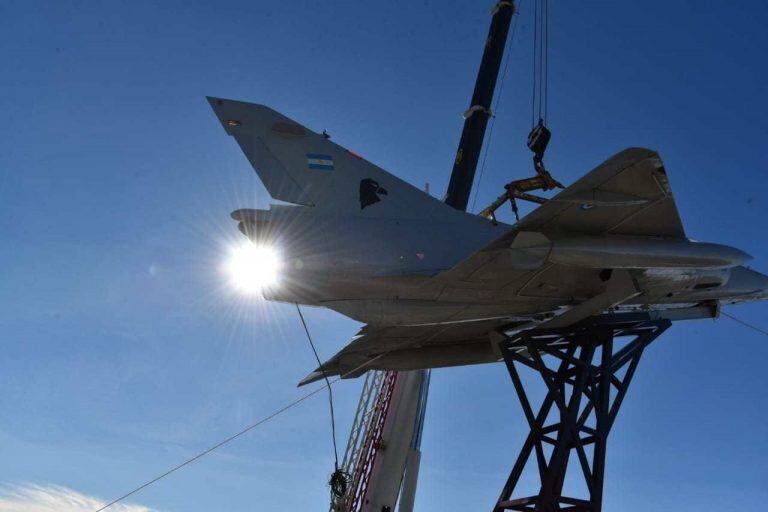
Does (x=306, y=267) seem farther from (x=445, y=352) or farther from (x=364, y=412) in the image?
(x=364, y=412)

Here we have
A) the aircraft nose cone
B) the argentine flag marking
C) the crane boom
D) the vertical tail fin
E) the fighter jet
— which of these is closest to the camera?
the fighter jet

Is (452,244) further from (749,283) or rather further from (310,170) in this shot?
(749,283)

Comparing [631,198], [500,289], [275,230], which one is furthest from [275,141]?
[631,198]

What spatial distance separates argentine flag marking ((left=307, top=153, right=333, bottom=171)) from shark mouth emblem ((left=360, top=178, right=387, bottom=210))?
1.92 feet

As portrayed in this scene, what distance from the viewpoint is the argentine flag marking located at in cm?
925

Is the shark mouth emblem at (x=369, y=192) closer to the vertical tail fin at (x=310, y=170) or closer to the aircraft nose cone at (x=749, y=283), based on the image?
the vertical tail fin at (x=310, y=170)

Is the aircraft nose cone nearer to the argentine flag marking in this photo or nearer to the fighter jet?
the fighter jet

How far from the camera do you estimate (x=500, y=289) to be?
9.19 meters

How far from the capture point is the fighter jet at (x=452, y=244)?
7.81 meters

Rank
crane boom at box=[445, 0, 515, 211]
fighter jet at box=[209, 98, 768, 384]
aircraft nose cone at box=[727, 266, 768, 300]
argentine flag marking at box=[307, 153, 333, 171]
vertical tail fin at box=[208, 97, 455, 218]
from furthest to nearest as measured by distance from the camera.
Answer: crane boom at box=[445, 0, 515, 211] < aircraft nose cone at box=[727, 266, 768, 300] < argentine flag marking at box=[307, 153, 333, 171] < vertical tail fin at box=[208, 97, 455, 218] < fighter jet at box=[209, 98, 768, 384]

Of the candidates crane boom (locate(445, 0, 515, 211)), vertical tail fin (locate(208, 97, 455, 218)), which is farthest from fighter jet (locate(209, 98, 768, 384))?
crane boom (locate(445, 0, 515, 211))

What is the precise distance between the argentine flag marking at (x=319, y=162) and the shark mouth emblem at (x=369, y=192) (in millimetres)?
585

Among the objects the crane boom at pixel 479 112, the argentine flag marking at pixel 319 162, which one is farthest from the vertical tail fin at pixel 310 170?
the crane boom at pixel 479 112

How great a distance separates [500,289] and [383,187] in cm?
248
